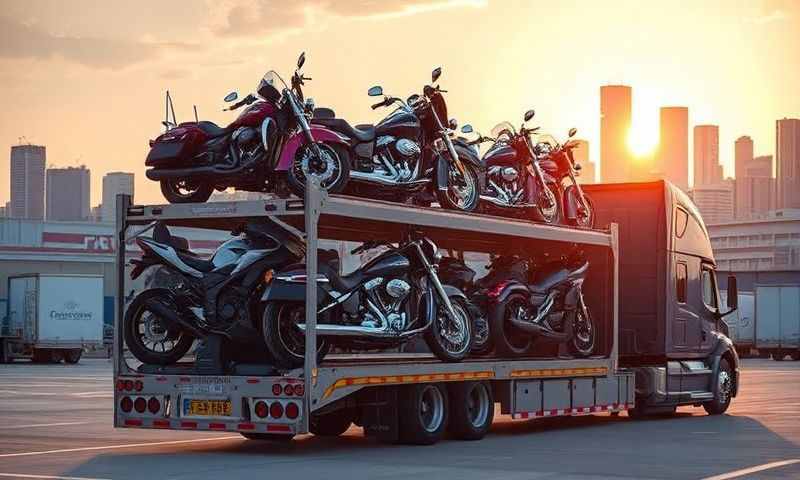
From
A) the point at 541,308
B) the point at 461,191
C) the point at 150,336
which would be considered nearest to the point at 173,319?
the point at 150,336

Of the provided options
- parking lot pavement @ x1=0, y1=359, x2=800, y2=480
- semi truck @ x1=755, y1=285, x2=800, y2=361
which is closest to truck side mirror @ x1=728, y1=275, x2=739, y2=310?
parking lot pavement @ x1=0, y1=359, x2=800, y2=480

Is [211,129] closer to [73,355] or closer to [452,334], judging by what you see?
[452,334]

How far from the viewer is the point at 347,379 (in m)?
16.3

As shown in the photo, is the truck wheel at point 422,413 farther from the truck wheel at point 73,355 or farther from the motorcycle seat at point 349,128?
the truck wheel at point 73,355

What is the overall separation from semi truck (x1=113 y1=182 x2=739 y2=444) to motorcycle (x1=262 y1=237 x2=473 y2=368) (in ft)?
0.79

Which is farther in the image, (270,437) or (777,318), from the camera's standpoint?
(777,318)

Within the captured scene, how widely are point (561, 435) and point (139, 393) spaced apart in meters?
5.95

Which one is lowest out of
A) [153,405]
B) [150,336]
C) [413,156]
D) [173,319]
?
[153,405]

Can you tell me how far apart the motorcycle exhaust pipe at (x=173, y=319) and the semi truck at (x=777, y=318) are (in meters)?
51.6

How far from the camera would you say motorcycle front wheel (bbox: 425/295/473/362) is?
18.2m

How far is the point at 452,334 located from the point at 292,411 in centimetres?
331

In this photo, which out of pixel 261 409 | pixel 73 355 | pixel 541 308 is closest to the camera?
pixel 261 409

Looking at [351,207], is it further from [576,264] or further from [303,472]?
[576,264]

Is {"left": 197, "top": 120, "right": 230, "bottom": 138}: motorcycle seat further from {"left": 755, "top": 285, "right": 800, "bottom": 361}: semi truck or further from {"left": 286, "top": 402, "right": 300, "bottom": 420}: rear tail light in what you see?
{"left": 755, "top": 285, "right": 800, "bottom": 361}: semi truck
